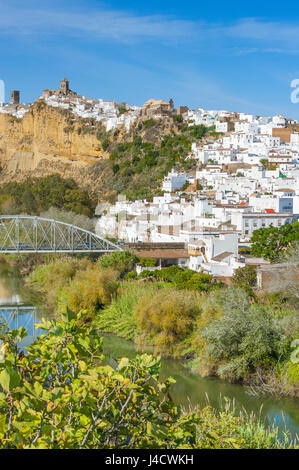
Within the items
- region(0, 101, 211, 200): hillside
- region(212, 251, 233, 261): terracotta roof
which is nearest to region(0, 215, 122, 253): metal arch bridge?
region(212, 251, 233, 261): terracotta roof

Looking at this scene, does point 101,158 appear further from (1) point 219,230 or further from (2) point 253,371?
(2) point 253,371

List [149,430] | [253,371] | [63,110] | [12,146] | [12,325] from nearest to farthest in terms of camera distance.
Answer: [149,430], [253,371], [12,325], [63,110], [12,146]

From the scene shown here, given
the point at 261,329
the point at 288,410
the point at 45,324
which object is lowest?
the point at 288,410

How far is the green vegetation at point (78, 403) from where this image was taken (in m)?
2.69

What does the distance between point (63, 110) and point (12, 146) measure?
7154mm

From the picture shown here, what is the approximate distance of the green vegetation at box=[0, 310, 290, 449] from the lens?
269cm

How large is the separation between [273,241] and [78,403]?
16.7m

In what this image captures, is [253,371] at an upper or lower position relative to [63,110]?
lower

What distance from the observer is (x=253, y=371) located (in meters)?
9.57

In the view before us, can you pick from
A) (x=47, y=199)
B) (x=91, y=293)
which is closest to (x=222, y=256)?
(x=91, y=293)

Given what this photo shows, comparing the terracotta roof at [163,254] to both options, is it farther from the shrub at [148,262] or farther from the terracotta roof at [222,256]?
the terracotta roof at [222,256]

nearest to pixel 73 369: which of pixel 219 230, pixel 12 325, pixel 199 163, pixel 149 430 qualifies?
pixel 149 430

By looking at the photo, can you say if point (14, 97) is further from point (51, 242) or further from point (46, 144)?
point (51, 242)

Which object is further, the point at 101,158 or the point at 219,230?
the point at 101,158
